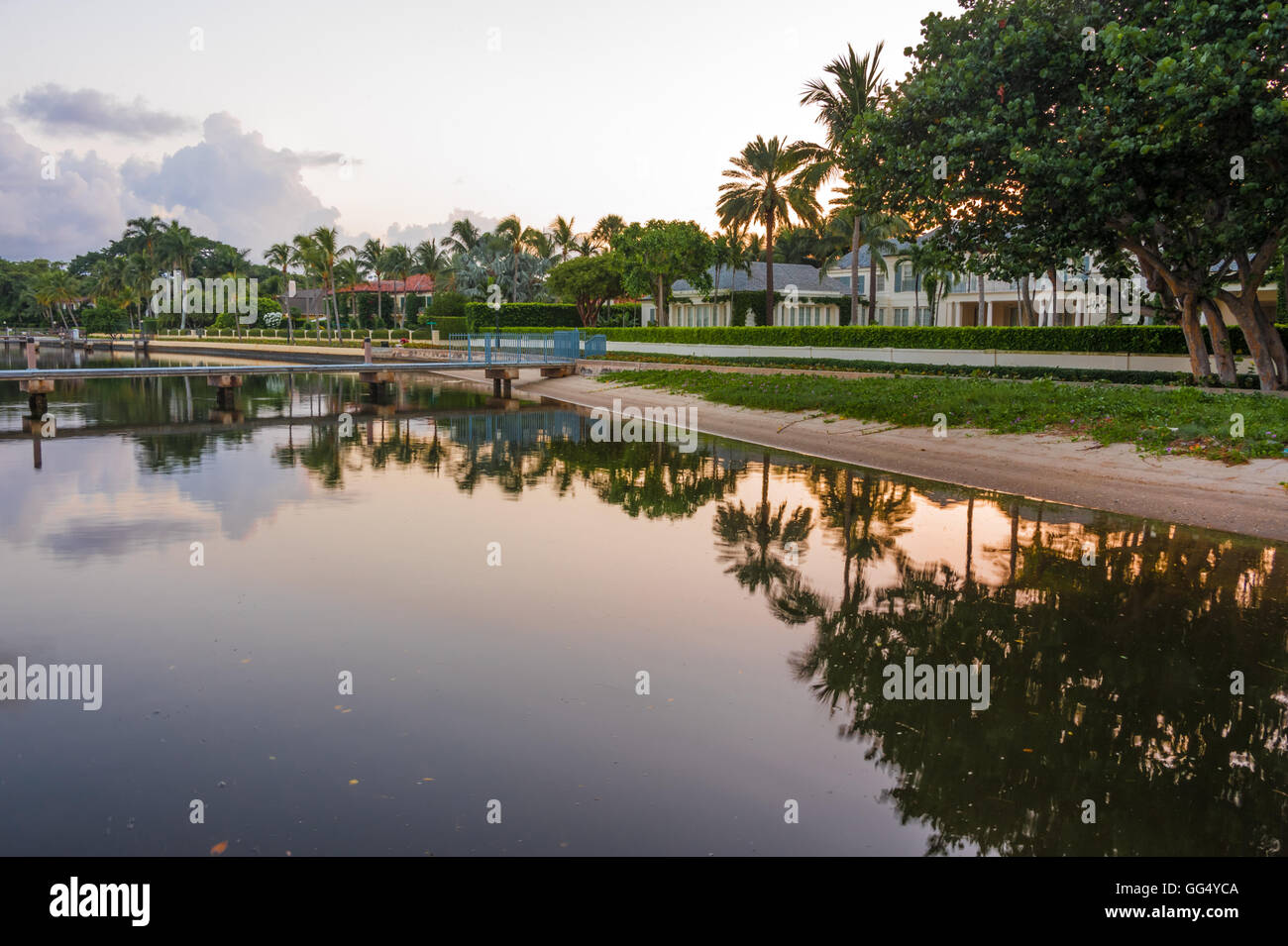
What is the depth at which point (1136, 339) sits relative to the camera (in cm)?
3256

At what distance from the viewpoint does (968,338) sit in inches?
1499

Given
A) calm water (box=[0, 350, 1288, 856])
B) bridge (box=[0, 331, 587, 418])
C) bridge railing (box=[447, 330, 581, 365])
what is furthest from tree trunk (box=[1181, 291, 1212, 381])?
bridge railing (box=[447, 330, 581, 365])

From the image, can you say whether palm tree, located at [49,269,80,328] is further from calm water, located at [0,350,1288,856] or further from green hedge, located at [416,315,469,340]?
calm water, located at [0,350,1288,856]

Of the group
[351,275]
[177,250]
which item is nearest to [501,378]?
[351,275]

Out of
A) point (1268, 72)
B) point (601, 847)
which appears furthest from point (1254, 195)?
point (601, 847)

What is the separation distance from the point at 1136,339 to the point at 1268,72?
1322 cm

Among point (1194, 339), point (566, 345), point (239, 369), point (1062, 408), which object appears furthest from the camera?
point (566, 345)

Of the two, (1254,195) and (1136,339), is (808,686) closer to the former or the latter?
(1254,195)

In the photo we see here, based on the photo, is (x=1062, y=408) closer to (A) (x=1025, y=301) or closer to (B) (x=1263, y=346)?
(B) (x=1263, y=346)

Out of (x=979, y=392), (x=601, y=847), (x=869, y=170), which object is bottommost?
(x=601, y=847)

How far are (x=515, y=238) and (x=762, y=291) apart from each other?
29.7m

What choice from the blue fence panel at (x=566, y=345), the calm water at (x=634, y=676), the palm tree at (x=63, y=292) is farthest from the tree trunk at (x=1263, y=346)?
the palm tree at (x=63, y=292)

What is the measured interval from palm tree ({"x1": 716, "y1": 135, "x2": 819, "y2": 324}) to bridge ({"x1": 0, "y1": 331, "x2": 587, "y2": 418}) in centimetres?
1173

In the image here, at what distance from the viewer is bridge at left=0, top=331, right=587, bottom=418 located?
3197 cm
